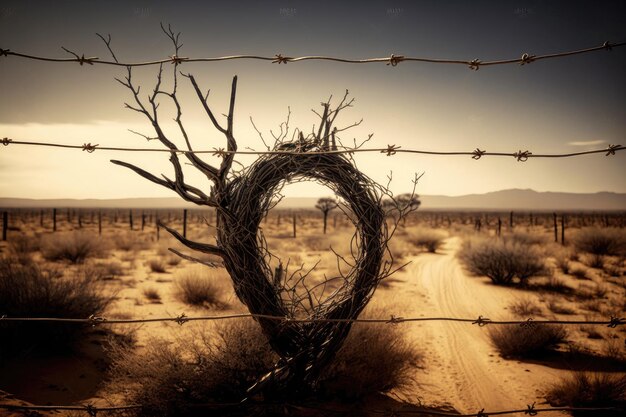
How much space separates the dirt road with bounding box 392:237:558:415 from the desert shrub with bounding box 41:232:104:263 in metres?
13.0

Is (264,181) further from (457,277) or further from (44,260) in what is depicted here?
(44,260)

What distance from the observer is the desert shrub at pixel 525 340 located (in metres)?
5.12

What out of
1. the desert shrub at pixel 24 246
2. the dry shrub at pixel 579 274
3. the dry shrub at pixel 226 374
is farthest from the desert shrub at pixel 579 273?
the desert shrub at pixel 24 246

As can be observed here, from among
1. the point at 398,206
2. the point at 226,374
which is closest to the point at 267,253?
the point at 398,206

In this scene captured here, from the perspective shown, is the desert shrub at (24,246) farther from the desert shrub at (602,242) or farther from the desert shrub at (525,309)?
the desert shrub at (602,242)

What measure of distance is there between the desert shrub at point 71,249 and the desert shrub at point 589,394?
605 inches

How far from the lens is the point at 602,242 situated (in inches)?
607

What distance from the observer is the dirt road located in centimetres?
395

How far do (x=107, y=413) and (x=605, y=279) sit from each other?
13.5 meters

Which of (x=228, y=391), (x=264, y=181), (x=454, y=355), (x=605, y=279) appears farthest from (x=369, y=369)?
(x=605, y=279)

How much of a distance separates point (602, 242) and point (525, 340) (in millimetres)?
14688

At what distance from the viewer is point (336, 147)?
2.80 metres

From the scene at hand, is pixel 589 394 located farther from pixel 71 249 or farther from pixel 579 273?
pixel 71 249

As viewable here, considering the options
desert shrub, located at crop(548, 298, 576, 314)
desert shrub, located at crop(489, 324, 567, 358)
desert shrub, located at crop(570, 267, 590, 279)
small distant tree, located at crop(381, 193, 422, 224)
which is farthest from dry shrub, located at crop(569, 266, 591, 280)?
small distant tree, located at crop(381, 193, 422, 224)
